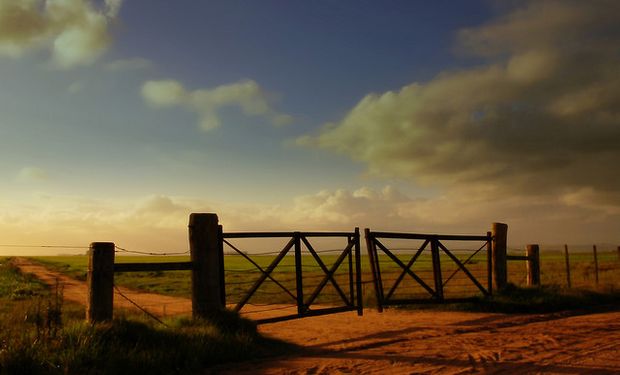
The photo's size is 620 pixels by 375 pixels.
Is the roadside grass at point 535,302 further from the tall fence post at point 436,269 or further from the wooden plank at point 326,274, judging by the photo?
the wooden plank at point 326,274

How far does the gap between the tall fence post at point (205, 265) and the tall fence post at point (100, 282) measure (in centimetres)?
164

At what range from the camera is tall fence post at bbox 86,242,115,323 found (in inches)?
306

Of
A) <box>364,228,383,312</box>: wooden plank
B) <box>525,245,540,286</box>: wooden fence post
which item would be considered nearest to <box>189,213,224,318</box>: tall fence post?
<box>364,228,383,312</box>: wooden plank

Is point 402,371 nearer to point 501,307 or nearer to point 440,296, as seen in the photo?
point 440,296

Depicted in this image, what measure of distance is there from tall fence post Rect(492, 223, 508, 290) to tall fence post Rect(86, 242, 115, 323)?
1189 cm

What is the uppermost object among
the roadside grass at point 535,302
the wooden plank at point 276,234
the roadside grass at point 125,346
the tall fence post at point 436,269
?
the wooden plank at point 276,234

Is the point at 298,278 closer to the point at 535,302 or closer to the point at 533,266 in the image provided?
the point at 535,302

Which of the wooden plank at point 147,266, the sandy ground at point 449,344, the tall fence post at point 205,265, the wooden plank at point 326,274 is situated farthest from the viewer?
the wooden plank at point 326,274

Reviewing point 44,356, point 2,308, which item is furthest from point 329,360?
point 2,308

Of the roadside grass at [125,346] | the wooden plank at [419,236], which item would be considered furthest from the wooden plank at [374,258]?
the roadside grass at [125,346]

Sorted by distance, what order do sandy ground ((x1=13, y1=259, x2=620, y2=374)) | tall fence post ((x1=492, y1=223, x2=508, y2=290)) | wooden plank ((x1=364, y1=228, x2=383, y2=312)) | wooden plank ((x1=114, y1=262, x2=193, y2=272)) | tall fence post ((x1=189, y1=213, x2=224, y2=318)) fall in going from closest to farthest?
sandy ground ((x1=13, y1=259, x2=620, y2=374)), wooden plank ((x1=114, y1=262, x2=193, y2=272)), tall fence post ((x1=189, y1=213, x2=224, y2=318)), wooden plank ((x1=364, y1=228, x2=383, y2=312)), tall fence post ((x1=492, y1=223, x2=508, y2=290))

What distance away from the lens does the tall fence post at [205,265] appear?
9.20 m

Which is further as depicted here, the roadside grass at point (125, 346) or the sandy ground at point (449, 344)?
the sandy ground at point (449, 344)

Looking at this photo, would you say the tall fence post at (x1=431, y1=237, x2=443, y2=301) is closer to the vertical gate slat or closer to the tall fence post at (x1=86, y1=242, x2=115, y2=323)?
the vertical gate slat
